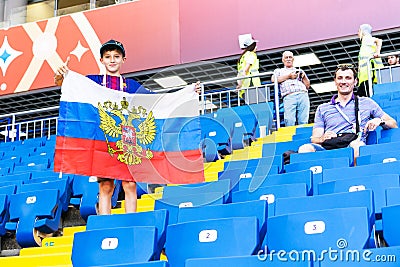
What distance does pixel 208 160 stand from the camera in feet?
19.2

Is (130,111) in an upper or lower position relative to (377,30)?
lower

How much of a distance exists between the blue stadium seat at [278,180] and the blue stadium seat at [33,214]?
1.43 metres

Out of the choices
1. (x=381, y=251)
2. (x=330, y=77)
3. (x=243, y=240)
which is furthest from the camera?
(x=330, y=77)

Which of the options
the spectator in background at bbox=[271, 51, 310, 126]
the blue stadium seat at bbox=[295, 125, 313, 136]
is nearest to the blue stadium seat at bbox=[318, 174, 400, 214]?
the blue stadium seat at bbox=[295, 125, 313, 136]

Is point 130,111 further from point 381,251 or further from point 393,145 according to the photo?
point 381,251

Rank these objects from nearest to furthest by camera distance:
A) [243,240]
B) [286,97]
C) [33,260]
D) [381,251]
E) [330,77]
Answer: [381,251] < [243,240] < [33,260] < [286,97] < [330,77]

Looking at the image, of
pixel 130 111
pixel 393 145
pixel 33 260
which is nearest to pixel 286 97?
pixel 393 145

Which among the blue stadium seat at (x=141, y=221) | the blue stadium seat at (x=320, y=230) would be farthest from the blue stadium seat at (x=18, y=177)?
the blue stadium seat at (x=320, y=230)

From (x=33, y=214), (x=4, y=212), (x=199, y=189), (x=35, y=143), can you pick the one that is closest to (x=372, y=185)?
(x=199, y=189)

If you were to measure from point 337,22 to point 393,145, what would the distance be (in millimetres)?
5461

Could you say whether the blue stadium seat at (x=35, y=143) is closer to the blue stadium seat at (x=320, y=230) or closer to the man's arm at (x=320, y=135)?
the man's arm at (x=320, y=135)

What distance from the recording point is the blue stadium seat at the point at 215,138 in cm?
606

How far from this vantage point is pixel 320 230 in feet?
9.04

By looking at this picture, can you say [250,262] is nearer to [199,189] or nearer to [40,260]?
[199,189]
